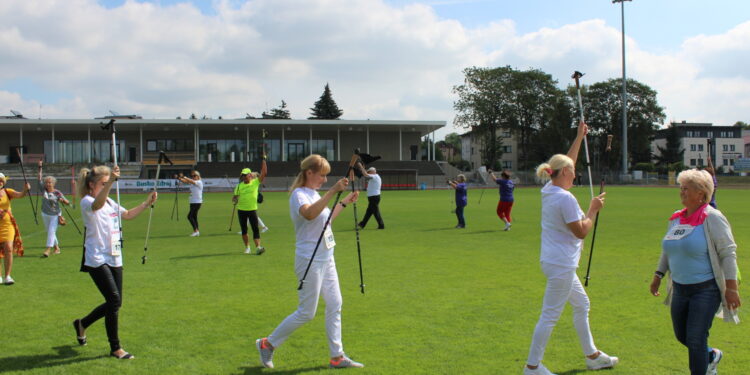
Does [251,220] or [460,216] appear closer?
[251,220]

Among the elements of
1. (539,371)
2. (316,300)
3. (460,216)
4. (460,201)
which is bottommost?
(539,371)

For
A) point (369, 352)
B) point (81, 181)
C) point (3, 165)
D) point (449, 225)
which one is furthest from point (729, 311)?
point (3, 165)

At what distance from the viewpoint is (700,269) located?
3.98 m

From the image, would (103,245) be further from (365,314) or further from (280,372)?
(365,314)

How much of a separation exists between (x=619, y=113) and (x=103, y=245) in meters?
82.7

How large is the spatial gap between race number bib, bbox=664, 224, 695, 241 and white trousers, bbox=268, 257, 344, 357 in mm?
2709

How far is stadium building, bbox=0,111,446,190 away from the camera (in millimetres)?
59781

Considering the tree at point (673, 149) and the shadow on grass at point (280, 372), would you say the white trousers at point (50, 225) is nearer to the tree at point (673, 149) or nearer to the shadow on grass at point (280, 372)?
the shadow on grass at point (280, 372)

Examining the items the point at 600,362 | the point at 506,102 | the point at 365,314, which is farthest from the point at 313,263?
the point at 506,102

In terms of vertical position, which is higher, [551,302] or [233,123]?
[233,123]

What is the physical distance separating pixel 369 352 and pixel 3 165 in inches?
2663

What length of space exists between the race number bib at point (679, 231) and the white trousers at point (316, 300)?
2.71 metres

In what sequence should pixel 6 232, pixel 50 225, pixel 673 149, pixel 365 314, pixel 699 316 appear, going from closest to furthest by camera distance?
1. pixel 699 316
2. pixel 365 314
3. pixel 6 232
4. pixel 50 225
5. pixel 673 149

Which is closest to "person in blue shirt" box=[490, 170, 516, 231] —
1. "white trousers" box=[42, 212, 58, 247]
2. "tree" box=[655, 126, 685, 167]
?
"white trousers" box=[42, 212, 58, 247]
